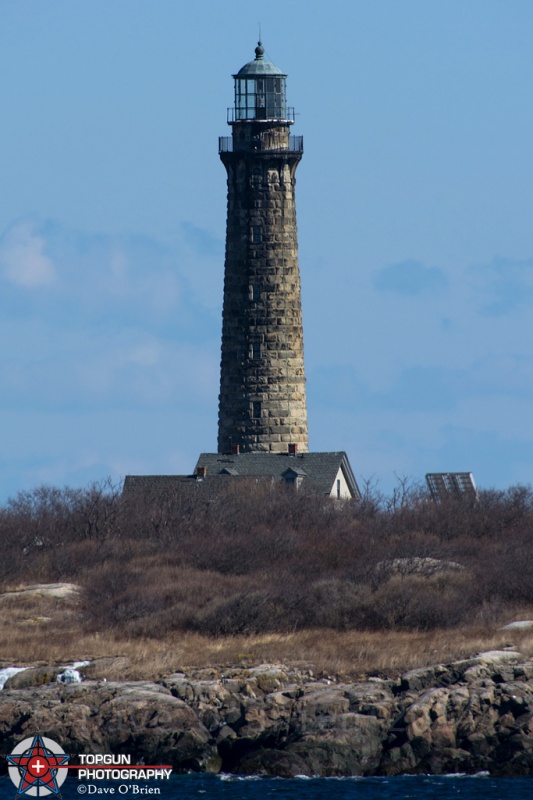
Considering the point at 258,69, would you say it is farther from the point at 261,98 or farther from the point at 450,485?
the point at 450,485

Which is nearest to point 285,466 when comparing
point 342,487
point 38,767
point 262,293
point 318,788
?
point 342,487

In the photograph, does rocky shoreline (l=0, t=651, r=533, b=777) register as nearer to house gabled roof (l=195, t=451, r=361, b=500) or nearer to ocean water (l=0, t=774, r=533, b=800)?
ocean water (l=0, t=774, r=533, b=800)

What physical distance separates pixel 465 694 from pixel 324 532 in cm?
2130

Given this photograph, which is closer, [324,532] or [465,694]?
[465,694]

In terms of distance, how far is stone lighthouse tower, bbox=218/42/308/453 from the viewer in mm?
66938

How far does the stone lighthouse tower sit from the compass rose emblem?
33748mm

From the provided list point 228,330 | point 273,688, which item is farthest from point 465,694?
point 228,330

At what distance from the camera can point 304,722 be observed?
34156mm

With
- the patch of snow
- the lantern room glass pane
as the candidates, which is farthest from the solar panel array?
the patch of snow

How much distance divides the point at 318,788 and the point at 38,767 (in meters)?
5.64

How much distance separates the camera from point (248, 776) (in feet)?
109

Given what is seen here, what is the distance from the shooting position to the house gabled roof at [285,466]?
66.4 meters

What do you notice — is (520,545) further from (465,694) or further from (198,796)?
(198,796)

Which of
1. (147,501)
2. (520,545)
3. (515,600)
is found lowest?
(515,600)
